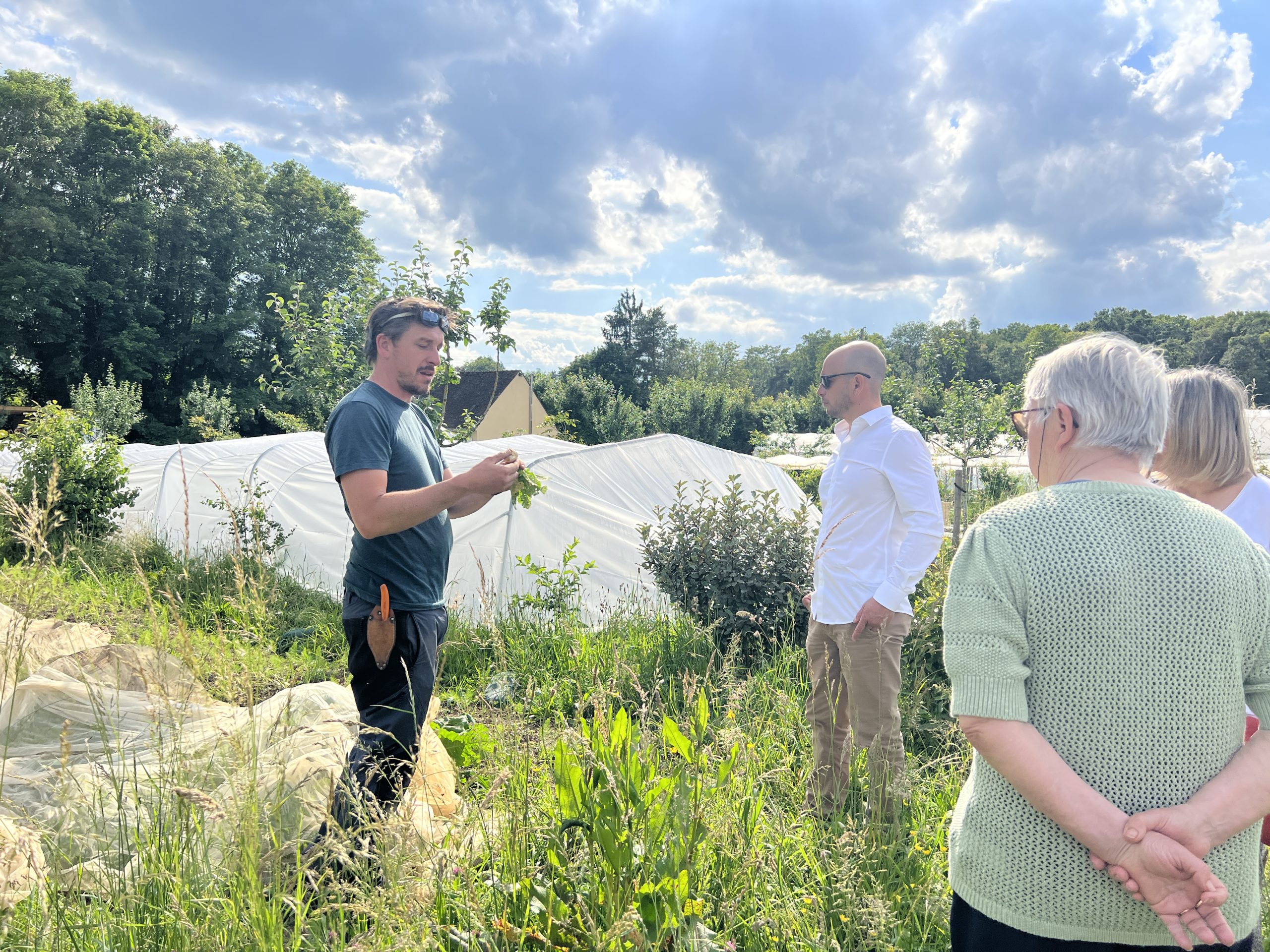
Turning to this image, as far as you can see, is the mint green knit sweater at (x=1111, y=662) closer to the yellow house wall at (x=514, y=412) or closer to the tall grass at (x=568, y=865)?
the tall grass at (x=568, y=865)

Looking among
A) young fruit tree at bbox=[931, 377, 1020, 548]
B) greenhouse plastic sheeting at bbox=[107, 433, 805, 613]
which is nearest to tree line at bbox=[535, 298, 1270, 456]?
young fruit tree at bbox=[931, 377, 1020, 548]

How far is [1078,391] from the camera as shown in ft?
4.95

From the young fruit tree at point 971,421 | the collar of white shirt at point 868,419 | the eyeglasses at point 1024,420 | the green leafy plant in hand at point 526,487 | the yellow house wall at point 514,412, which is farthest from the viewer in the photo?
the yellow house wall at point 514,412

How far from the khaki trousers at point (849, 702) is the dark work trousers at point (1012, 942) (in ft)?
3.74

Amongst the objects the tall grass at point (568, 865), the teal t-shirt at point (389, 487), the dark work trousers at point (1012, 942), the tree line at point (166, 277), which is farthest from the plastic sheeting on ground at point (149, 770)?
the tree line at point (166, 277)

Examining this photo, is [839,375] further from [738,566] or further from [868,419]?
[738,566]

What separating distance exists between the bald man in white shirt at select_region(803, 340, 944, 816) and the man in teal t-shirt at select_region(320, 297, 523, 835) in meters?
1.54

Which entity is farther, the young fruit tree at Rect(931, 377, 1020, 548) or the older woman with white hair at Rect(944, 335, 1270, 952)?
the young fruit tree at Rect(931, 377, 1020, 548)

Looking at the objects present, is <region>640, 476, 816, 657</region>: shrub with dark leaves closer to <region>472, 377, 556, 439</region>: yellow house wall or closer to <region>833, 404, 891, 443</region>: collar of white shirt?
<region>833, 404, 891, 443</region>: collar of white shirt

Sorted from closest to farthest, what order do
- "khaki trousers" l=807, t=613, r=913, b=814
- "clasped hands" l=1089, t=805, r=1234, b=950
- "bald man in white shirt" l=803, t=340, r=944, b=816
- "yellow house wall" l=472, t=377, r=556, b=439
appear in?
1. "clasped hands" l=1089, t=805, r=1234, b=950
2. "khaki trousers" l=807, t=613, r=913, b=814
3. "bald man in white shirt" l=803, t=340, r=944, b=816
4. "yellow house wall" l=472, t=377, r=556, b=439

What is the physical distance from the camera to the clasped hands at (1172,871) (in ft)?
4.20

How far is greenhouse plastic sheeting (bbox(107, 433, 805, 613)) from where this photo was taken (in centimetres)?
→ 707

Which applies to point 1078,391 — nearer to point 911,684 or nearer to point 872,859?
point 872,859

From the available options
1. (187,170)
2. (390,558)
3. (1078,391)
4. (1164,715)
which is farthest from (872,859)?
(187,170)
